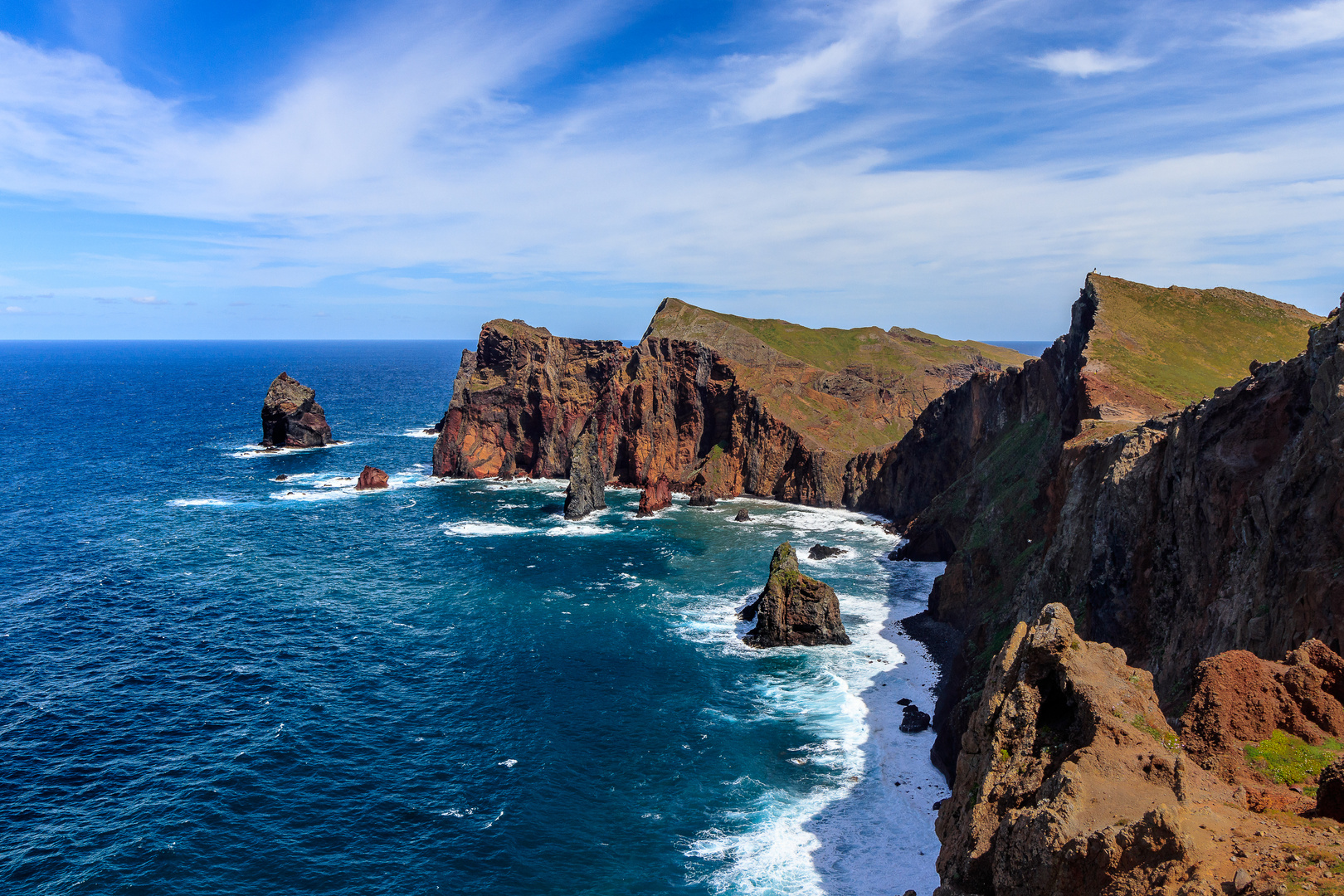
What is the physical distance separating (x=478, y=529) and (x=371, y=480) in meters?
31.3

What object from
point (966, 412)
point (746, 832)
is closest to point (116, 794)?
point (746, 832)

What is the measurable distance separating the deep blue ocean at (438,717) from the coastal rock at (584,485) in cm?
1073

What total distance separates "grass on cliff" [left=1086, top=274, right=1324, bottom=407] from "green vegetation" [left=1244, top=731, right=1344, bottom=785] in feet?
171

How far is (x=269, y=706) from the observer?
2007 inches

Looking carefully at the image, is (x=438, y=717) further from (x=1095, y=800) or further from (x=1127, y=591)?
(x=1095, y=800)

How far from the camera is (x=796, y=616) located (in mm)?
63781

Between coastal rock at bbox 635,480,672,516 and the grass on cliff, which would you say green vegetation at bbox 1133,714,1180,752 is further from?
coastal rock at bbox 635,480,672,516

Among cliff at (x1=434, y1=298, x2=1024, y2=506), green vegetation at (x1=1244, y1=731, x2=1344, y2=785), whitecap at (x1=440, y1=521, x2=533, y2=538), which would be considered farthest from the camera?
cliff at (x1=434, y1=298, x2=1024, y2=506)

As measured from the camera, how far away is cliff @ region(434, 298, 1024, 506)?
125 m

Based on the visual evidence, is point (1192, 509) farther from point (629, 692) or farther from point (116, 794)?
point (116, 794)

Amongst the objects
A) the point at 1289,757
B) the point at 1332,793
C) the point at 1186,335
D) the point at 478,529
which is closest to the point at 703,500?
the point at 478,529

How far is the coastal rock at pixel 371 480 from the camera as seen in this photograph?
11975 cm

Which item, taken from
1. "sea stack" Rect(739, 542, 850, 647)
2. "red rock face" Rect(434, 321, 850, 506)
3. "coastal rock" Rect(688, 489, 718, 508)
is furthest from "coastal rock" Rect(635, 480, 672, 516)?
"sea stack" Rect(739, 542, 850, 647)

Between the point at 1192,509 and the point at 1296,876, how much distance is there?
2537 centimetres
